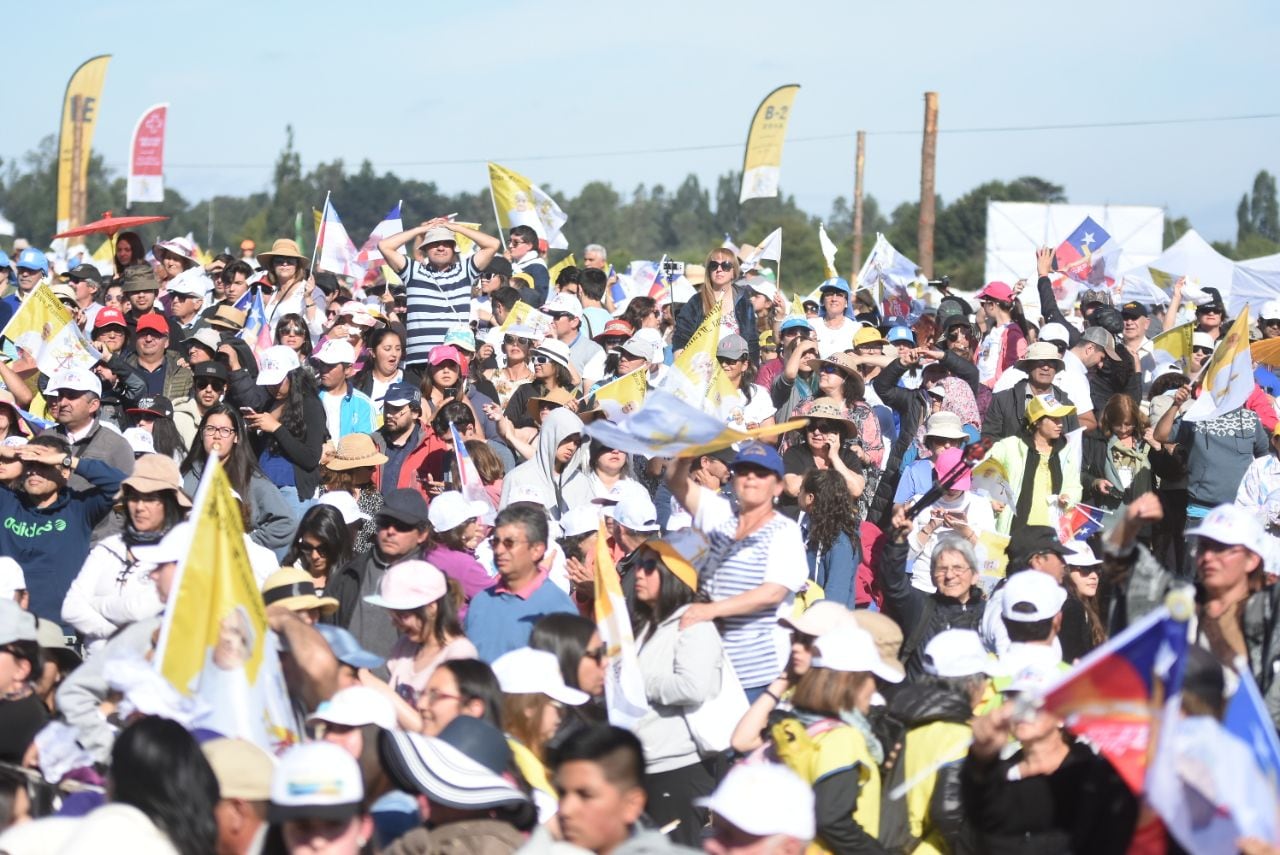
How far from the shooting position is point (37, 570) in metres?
8.52

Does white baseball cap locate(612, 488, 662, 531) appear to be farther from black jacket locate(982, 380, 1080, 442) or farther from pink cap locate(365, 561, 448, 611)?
black jacket locate(982, 380, 1080, 442)

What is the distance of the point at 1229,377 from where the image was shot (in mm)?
10023

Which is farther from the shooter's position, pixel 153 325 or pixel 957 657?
pixel 153 325

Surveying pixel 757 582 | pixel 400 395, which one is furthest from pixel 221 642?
pixel 400 395

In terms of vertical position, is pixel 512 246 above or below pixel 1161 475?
above

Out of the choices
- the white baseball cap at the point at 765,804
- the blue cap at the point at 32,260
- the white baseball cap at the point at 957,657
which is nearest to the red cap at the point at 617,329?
the blue cap at the point at 32,260

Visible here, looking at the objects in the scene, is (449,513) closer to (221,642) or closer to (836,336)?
(221,642)

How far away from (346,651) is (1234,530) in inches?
124

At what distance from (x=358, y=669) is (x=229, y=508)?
913 mm

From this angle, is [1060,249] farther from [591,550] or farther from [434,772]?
[434,772]

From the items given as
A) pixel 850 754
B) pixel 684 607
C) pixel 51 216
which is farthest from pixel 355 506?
pixel 51 216

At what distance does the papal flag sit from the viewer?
209 inches

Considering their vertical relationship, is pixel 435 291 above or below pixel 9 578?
above

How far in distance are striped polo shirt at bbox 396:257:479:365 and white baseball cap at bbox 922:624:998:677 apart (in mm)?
6275
